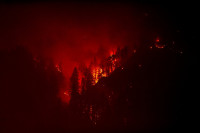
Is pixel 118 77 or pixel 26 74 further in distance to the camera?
pixel 26 74

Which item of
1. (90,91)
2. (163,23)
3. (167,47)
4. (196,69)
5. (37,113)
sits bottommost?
(37,113)

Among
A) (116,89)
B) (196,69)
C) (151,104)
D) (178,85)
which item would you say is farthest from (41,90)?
(196,69)

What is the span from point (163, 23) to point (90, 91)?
38.3 feet

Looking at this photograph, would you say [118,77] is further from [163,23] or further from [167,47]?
[163,23]

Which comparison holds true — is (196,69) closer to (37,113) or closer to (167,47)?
(167,47)

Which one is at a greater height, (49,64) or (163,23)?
(163,23)

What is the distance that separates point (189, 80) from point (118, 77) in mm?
5065

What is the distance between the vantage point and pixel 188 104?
19359 mm

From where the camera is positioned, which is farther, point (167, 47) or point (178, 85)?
point (167, 47)

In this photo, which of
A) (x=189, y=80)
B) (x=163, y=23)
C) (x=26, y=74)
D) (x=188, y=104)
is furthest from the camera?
(x=163, y=23)

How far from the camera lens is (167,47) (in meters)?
23.4

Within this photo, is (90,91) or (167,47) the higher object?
(167,47)

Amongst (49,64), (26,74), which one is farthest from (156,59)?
(26,74)

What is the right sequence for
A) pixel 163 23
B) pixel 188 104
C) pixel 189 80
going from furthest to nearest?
pixel 163 23 → pixel 189 80 → pixel 188 104
